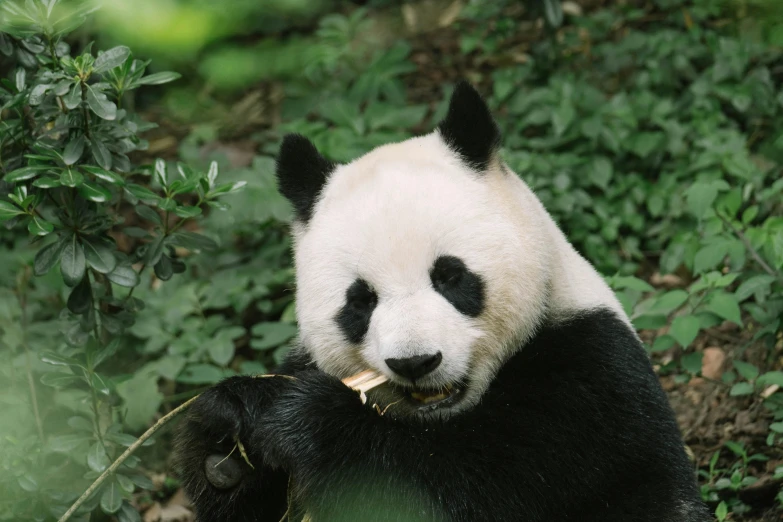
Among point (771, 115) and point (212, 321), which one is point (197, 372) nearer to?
point (212, 321)

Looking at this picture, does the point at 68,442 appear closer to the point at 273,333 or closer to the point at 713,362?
the point at 273,333

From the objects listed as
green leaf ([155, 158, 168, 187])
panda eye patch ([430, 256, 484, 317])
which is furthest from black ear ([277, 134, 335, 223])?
panda eye patch ([430, 256, 484, 317])

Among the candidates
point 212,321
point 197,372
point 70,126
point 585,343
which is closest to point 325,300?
point 585,343

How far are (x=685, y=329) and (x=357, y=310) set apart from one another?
6.38 feet

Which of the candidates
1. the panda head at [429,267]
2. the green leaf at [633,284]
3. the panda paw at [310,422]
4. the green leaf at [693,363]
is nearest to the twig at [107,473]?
the panda paw at [310,422]

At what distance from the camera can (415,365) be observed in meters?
3.02

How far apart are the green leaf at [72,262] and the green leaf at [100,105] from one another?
0.63 metres

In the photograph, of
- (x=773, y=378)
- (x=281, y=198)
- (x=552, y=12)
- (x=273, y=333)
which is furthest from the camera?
(x=552, y=12)

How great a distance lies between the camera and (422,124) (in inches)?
310

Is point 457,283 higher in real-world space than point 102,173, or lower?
lower

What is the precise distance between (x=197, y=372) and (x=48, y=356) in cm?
162

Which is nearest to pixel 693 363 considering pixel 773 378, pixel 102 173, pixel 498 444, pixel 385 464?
pixel 773 378

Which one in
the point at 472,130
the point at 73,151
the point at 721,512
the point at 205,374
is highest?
the point at 472,130

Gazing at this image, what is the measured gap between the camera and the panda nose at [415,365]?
3014mm
